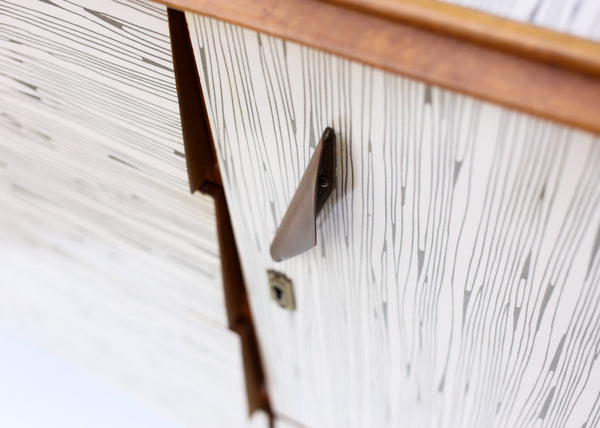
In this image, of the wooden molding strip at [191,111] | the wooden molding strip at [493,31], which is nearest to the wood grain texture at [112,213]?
the wooden molding strip at [191,111]

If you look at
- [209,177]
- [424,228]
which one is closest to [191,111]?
[209,177]

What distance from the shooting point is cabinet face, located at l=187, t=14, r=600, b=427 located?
306 mm

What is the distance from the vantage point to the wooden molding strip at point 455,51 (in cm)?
26

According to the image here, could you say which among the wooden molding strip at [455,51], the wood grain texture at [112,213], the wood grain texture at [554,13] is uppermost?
the wood grain texture at [554,13]

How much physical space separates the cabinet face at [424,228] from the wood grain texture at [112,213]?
51 mm

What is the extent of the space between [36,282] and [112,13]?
551mm

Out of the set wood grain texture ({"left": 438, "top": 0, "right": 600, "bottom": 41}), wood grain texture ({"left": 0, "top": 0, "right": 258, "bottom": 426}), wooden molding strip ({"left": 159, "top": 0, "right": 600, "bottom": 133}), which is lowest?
wood grain texture ({"left": 0, "top": 0, "right": 258, "bottom": 426})

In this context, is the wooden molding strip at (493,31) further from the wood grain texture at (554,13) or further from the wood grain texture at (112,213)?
the wood grain texture at (112,213)

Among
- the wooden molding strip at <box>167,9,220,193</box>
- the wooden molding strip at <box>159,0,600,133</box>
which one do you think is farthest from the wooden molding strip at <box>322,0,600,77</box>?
the wooden molding strip at <box>167,9,220,193</box>

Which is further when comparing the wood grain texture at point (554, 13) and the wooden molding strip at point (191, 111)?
the wooden molding strip at point (191, 111)

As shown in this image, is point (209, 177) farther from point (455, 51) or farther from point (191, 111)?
point (455, 51)

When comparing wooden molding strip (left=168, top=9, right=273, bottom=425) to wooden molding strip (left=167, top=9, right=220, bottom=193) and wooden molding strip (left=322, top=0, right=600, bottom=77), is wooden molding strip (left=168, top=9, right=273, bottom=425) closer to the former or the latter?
wooden molding strip (left=167, top=9, right=220, bottom=193)

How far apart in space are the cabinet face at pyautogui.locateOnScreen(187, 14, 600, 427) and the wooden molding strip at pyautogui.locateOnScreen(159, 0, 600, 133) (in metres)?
0.01

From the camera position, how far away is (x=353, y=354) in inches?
20.8
